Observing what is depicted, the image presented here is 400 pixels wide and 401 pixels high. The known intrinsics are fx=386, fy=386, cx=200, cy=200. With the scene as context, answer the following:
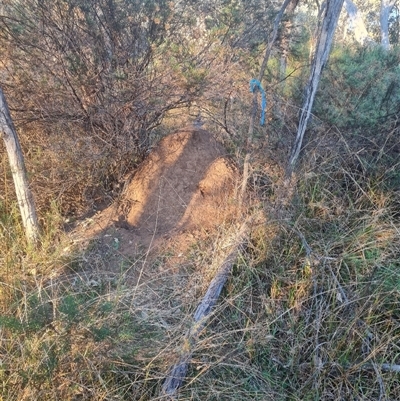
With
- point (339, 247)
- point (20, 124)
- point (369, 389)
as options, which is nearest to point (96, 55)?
point (20, 124)

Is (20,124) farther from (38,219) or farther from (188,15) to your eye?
(188,15)

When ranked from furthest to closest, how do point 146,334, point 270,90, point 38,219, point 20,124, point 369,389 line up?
point 270,90 → point 20,124 → point 38,219 → point 146,334 → point 369,389

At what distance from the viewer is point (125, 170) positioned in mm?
4051

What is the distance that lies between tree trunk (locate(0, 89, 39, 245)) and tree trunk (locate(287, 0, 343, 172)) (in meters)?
2.29

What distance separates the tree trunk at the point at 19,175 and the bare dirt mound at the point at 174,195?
18.4 inches

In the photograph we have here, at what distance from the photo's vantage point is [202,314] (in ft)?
8.15

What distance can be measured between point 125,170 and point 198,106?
1.01m

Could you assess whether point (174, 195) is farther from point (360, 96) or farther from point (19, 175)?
point (360, 96)

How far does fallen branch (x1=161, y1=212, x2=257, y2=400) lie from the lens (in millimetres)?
2090

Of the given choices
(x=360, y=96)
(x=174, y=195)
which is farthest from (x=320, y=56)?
(x=174, y=195)

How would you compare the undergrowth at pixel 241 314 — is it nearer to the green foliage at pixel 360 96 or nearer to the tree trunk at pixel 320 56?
the tree trunk at pixel 320 56

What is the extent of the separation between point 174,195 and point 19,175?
4.44 feet

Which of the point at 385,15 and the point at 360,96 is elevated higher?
the point at 385,15

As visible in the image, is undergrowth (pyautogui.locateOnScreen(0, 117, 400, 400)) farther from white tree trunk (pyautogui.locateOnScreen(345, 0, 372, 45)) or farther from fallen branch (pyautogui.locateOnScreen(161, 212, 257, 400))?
white tree trunk (pyautogui.locateOnScreen(345, 0, 372, 45))
